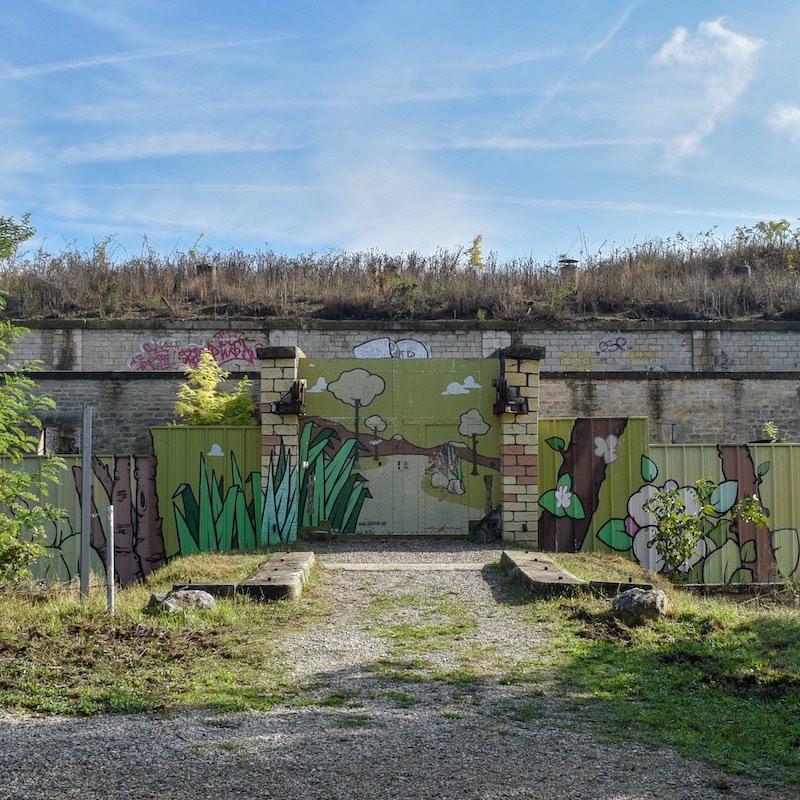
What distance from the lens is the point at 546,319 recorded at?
21047mm

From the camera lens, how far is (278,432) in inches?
542

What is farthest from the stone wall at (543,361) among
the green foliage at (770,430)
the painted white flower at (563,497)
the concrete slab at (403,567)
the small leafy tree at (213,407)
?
the concrete slab at (403,567)

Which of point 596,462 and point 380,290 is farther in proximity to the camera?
point 380,290

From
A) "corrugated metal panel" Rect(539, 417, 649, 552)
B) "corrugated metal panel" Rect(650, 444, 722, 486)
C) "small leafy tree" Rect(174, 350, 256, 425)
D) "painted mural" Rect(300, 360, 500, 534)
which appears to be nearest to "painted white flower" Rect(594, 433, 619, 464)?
"corrugated metal panel" Rect(539, 417, 649, 552)

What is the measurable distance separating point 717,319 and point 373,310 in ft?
26.3

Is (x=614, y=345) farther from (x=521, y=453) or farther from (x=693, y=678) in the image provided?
(x=693, y=678)

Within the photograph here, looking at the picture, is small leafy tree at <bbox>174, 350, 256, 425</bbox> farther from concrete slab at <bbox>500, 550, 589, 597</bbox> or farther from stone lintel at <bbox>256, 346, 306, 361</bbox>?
concrete slab at <bbox>500, 550, 589, 597</bbox>

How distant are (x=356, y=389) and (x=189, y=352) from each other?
7.63 metres

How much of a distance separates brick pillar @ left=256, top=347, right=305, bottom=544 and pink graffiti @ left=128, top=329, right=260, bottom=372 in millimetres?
6776

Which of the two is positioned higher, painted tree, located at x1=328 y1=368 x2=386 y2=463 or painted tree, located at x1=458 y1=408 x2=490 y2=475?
painted tree, located at x1=328 y1=368 x2=386 y2=463

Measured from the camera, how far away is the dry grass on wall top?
851 inches

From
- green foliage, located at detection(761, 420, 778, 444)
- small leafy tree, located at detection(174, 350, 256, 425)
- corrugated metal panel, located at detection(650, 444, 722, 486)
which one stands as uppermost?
small leafy tree, located at detection(174, 350, 256, 425)

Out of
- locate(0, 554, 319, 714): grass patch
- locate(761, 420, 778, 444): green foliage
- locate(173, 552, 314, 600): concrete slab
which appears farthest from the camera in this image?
locate(761, 420, 778, 444): green foliage

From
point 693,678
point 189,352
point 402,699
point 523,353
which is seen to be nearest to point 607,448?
point 523,353
